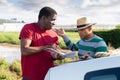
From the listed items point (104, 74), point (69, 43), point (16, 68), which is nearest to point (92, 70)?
point (104, 74)

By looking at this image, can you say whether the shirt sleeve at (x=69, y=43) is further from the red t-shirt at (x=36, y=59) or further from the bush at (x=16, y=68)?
the bush at (x=16, y=68)

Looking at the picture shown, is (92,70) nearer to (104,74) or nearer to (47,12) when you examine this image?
(104,74)

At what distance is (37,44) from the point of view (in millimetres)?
6297

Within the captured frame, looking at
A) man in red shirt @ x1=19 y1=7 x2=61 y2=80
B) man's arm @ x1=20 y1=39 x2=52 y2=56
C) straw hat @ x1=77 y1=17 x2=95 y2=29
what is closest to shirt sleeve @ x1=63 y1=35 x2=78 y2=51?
man in red shirt @ x1=19 y1=7 x2=61 y2=80

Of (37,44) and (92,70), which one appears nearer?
(92,70)

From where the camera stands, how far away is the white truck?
4.07m

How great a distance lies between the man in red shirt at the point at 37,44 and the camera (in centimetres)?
623

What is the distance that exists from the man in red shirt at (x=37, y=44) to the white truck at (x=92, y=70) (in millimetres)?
1854

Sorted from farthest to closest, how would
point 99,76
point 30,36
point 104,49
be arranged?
point 30,36 → point 104,49 → point 99,76

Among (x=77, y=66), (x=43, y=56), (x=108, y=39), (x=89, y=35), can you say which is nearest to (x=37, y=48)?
(x=43, y=56)

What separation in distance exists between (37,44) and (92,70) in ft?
7.29

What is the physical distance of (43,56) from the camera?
247 inches

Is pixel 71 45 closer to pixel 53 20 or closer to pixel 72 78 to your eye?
pixel 53 20

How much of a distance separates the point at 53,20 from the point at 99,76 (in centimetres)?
229
